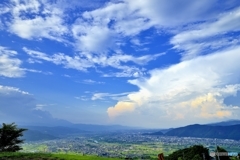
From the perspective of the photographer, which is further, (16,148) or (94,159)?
(16,148)

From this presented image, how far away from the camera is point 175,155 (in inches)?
1847

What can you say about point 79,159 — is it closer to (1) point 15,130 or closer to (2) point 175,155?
(1) point 15,130

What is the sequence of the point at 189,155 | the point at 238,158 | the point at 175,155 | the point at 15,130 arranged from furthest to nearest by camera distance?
the point at 175,155 → the point at 189,155 → the point at 15,130 → the point at 238,158

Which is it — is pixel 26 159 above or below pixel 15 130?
below

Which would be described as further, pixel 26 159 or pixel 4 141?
pixel 4 141

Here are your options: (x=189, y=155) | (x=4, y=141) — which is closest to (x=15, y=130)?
(x=4, y=141)

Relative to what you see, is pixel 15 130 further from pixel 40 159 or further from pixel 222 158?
pixel 222 158

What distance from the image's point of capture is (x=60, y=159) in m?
20.2

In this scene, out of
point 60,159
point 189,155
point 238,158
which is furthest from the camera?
point 189,155

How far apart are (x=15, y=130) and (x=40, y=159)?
678 inches

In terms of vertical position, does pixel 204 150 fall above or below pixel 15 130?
below

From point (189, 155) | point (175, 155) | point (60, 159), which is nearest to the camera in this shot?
point (60, 159)

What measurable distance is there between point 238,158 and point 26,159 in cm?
2691

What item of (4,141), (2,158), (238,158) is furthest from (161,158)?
(4,141)
